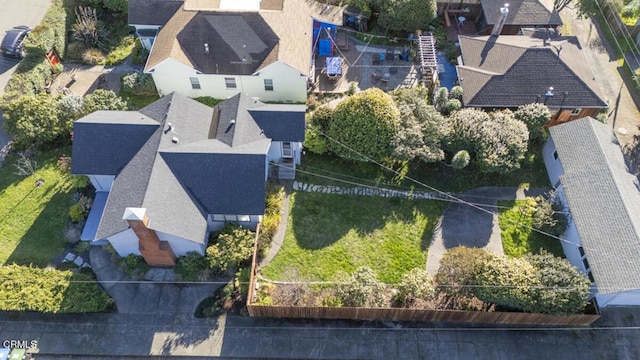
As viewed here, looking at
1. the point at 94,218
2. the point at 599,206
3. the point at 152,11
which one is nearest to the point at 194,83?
the point at 152,11

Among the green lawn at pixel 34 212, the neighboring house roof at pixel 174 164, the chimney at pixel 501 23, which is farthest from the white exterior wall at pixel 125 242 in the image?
the chimney at pixel 501 23

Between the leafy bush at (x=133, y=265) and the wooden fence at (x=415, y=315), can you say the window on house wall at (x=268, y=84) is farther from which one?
the wooden fence at (x=415, y=315)

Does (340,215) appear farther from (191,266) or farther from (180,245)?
(180,245)

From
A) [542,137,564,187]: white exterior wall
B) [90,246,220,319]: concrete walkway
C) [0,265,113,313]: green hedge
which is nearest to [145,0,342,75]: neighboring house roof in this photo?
[90,246,220,319]: concrete walkway

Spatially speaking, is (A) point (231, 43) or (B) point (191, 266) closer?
(B) point (191, 266)

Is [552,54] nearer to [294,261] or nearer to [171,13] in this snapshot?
[294,261]

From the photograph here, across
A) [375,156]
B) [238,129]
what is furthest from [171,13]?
[375,156]
